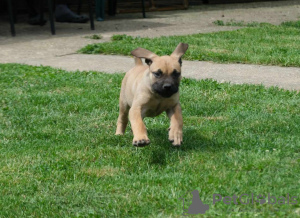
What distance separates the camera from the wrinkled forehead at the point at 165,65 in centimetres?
423

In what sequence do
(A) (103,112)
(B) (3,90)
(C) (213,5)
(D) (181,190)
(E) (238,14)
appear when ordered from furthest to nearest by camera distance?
(C) (213,5) → (E) (238,14) → (B) (3,90) → (A) (103,112) → (D) (181,190)

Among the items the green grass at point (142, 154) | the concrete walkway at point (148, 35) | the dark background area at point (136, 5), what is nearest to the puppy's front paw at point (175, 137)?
the green grass at point (142, 154)

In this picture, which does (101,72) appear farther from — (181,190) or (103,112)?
(181,190)

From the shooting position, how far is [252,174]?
3.63 meters

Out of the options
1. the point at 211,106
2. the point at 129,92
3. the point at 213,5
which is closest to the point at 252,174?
the point at 129,92

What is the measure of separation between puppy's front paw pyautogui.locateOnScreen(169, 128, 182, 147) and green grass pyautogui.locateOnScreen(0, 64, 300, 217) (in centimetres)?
11

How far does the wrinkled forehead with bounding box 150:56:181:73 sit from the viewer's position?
13.9ft

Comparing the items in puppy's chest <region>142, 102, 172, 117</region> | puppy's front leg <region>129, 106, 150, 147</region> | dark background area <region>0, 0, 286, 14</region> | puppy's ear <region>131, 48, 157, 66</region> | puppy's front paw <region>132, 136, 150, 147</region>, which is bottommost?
dark background area <region>0, 0, 286, 14</region>

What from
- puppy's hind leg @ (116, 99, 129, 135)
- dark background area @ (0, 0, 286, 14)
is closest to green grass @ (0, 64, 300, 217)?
puppy's hind leg @ (116, 99, 129, 135)

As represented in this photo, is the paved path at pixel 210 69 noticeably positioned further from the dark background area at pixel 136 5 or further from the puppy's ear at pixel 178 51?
the dark background area at pixel 136 5

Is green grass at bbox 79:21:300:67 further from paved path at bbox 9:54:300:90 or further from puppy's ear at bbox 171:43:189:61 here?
puppy's ear at bbox 171:43:189:61

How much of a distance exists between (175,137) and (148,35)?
725cm

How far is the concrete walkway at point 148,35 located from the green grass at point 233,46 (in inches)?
9.9

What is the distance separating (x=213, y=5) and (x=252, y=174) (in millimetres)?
16395
